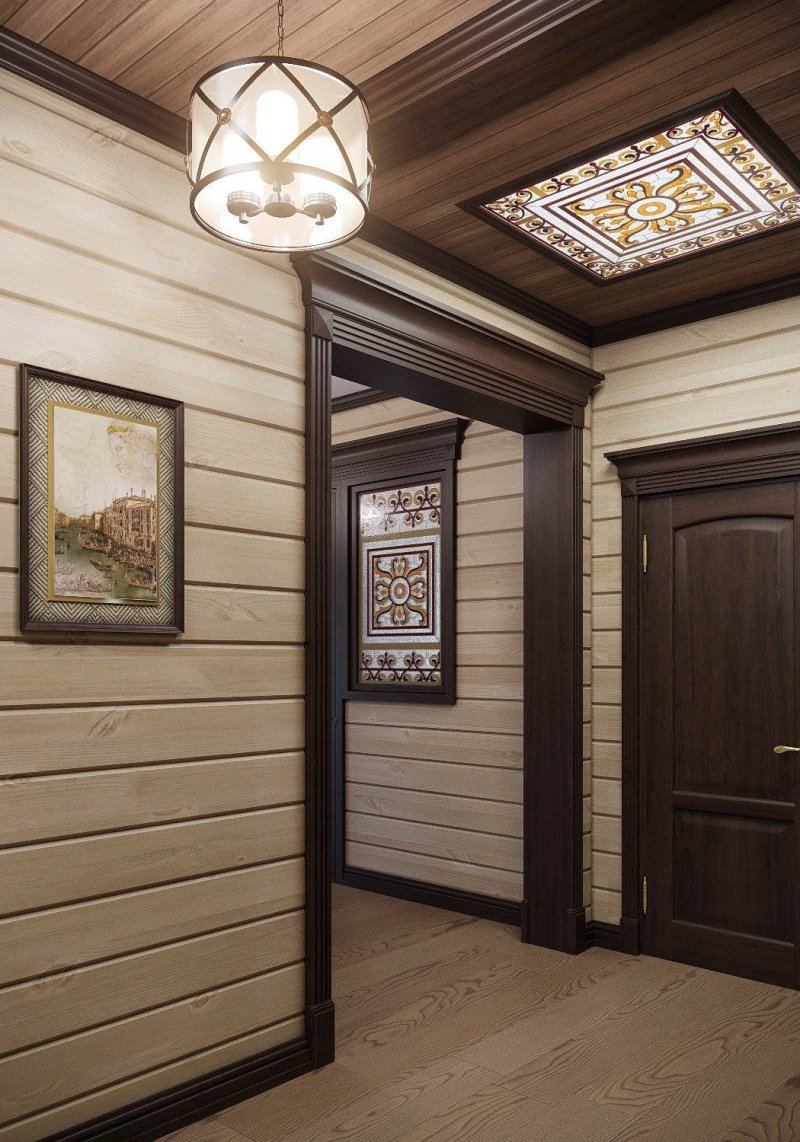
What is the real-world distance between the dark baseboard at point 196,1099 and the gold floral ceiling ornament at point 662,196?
285 centimetres

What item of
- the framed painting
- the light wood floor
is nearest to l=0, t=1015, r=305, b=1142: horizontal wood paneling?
the light wood floor

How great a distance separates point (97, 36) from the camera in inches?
93.7

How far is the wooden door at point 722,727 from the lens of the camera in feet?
12.4

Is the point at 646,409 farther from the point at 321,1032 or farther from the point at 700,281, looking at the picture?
the point at 321,1032

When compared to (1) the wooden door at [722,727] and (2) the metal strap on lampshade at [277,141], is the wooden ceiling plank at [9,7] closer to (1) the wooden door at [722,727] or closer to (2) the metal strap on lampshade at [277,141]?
(2) the metal strap on lampshade at [277,141]

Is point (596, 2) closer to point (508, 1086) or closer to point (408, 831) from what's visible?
point (508, 1086)

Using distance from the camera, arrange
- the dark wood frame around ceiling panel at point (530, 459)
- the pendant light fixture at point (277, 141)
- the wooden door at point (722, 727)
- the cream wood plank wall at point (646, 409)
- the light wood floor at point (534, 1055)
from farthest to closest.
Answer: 1. the cream wood plank wall at point (646, 409)
2. the wooden door at point (722, 727)
3. the dark wood frame around ceiling panel at point (530, 459)
4. the light wood floor at point (534, 1055)
5. the pendant light fixture at point (277, 141)

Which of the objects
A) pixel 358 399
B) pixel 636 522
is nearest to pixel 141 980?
pixel 636 522

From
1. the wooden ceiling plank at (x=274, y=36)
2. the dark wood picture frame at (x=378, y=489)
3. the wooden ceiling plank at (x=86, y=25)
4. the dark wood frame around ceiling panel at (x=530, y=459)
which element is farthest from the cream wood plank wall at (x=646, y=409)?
the wooden ceiling plank at (x=86, y=25)

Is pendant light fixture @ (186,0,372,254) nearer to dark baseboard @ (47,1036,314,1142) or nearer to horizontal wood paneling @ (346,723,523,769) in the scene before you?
dark baseboard @ (47,1036,314,1142)

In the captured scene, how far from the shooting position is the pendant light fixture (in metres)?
1.83

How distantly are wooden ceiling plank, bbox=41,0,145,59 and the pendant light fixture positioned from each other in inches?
22.1

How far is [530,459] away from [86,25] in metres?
2.64

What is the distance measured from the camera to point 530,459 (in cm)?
441
